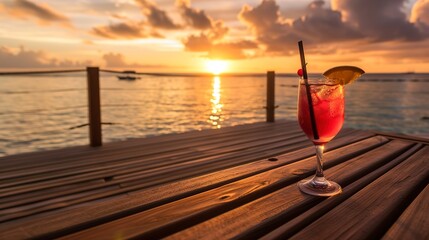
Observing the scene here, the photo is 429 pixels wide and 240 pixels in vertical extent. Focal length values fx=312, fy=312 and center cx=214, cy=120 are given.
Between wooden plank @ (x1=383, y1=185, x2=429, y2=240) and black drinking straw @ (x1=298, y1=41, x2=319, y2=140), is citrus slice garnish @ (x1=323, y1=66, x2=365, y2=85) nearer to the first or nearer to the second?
black drinking straw @ (x1=298, y1=41, x2=319, y2=140)

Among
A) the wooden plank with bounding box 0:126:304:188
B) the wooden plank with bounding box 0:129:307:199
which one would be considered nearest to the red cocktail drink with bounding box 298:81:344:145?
the wooden plank with bounding box 0:129:307:199

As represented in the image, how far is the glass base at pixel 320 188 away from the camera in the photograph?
0.90m

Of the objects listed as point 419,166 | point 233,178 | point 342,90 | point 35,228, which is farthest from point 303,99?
point 35,228

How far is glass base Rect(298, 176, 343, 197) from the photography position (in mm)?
903

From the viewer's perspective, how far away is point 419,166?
4.13ft

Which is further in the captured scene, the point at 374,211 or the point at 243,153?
the point at 243,153

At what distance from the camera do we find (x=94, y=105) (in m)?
3.72

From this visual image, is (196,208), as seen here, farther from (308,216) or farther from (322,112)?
(322,112)

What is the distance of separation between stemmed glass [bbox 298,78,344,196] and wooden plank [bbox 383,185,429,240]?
19 centimetres

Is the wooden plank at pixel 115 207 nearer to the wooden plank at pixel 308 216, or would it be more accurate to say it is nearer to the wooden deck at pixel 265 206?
the wooden deck at pixel 265 206

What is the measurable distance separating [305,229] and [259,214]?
12 centimetres

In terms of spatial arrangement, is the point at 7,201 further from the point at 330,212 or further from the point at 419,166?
the point at 419,166

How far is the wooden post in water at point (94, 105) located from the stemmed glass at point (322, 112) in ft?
10.3

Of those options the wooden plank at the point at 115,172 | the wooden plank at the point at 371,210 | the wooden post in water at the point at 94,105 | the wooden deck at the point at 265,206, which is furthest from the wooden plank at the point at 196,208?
the wooden post in water at the point at 94,105
